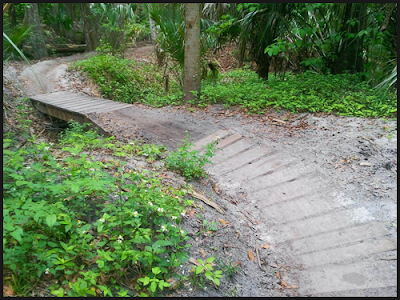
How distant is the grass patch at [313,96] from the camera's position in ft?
21.3

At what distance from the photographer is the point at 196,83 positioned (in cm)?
794

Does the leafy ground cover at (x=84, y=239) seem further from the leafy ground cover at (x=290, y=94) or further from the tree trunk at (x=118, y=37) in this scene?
Result: the tree trunk at (x=118, y=37)

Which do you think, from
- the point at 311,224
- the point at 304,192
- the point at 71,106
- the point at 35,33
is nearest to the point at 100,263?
the point at 311,224

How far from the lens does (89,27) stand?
16172mm

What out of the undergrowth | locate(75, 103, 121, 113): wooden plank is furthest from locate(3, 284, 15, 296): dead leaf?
the undergrowth

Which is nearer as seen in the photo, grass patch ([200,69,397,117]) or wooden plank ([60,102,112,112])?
grass patch ([200,69,397,117])

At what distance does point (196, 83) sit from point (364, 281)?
6.02 meters

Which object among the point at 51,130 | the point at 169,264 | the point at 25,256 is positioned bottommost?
the point at 51,130

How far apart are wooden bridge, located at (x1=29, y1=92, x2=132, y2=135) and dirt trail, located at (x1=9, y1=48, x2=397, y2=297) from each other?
51 centimetres

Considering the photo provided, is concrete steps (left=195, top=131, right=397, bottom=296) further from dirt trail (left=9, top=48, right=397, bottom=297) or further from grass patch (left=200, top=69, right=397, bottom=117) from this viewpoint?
grass patch (left=200, top=69, right=397, bottom=117)

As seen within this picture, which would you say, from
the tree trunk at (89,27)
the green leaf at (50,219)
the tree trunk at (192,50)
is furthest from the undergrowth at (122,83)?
the green leaf at (50,219)

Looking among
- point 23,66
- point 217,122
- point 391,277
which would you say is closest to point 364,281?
point 391,277

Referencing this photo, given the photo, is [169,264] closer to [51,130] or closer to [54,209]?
[54,209]

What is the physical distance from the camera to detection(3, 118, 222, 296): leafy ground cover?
83.4 inches
